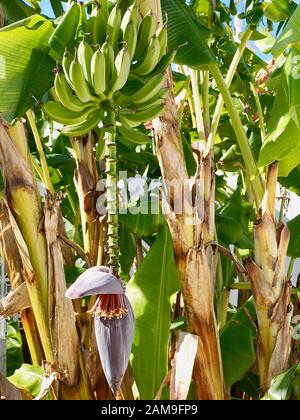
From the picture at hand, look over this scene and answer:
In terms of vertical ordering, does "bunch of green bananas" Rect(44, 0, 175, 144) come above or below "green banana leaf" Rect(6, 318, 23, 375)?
above

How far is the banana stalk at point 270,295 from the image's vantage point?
1.01 meters

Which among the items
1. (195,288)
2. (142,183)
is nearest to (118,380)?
(195,288)

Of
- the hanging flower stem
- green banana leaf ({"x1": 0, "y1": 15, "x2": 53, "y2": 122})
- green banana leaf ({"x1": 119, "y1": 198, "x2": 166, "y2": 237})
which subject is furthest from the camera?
green banana leaf ({"x1": 119, "y1": 198, "x2": 166, "y2": 237})

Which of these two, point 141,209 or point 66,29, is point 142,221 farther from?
point 66,29

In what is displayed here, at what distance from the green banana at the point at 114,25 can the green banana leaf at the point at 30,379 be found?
0.69 metres

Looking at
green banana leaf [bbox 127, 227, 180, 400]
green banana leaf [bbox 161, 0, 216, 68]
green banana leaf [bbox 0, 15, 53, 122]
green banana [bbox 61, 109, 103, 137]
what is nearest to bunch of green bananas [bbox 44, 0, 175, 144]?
green banana [bbox 61, 109, 103, 137]

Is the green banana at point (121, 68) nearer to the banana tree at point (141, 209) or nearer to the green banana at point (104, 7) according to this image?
the banana tree at point (141, 209)

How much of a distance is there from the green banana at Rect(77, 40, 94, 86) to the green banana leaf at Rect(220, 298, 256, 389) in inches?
25.3

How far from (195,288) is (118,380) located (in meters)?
0.32

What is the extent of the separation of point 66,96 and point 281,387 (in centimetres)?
64

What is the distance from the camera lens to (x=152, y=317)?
1.06 metres

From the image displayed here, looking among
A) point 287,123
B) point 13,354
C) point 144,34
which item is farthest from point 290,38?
point 13,354

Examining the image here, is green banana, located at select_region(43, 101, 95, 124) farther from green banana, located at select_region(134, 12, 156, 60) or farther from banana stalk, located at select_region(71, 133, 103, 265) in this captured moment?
banana stalk, located at select_region(71, 133, 103, 265)

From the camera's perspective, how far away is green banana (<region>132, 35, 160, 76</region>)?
0.70m
